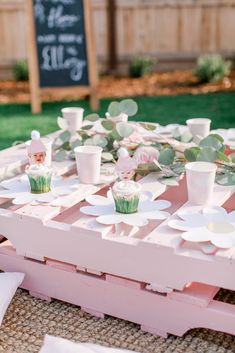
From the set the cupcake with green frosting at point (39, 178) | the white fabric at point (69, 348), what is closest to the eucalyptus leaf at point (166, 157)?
the cupcake with green frosting at point (39, 178)

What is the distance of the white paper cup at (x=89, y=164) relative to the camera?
1.94m

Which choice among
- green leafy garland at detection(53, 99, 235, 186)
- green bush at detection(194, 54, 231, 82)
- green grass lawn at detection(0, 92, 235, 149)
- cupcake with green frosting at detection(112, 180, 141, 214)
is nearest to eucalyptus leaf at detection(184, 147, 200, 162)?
green leafy garland at detection(53, 99, 235, 186)

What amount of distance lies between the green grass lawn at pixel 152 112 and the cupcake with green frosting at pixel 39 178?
6.88 ft

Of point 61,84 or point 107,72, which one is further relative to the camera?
point 107,72

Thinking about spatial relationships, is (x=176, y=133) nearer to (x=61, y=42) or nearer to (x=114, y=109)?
(x=114, y=109)

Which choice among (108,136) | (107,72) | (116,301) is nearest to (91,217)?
(116,301)

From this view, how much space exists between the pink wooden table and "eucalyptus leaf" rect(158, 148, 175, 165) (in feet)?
0.48

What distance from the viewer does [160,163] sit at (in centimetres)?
206

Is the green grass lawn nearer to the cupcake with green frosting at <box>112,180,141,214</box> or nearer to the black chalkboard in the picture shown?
the black chalkboard

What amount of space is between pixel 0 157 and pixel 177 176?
824 mm

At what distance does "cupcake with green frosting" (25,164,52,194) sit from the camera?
184 centimetres

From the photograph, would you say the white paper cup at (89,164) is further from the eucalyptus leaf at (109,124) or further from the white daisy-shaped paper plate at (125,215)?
the eucalyptus leaf at (109,124)

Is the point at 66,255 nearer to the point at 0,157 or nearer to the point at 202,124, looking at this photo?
the point at 0,157

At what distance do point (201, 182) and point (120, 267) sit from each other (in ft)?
1.23
